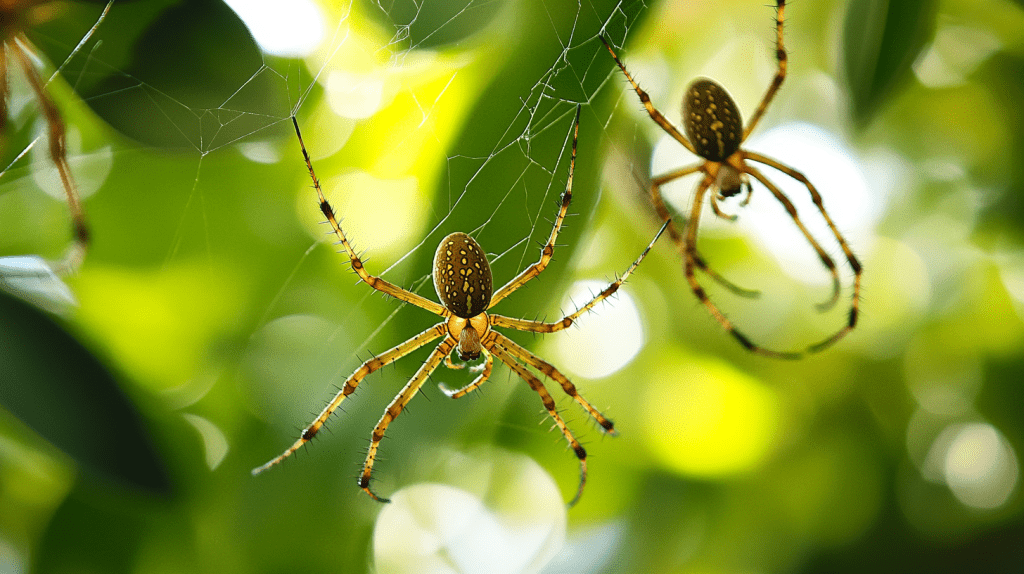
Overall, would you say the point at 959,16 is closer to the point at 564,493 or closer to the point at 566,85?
the point at 566,85

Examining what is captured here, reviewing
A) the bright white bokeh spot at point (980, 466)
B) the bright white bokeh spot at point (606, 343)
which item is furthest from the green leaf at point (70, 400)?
the bright white bokeh spot at point (980, 466)

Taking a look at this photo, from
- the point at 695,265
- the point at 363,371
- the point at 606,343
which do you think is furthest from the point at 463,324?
the point at 606,343

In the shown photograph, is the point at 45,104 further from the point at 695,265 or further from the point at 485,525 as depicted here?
the point at 485,525

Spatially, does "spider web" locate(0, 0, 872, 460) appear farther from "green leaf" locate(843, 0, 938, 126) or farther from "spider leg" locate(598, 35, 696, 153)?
"green leaf" locate(843, 0, 938, 126)

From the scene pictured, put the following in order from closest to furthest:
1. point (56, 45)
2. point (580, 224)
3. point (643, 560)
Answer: point (56, 45) < point (580, 224) < point (643, 560)

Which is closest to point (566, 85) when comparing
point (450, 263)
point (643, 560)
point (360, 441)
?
point (450, 263)

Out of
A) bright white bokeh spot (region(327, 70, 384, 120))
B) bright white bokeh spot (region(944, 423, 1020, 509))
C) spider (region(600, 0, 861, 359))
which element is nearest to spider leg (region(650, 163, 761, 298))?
spider (region(600, 0, 861, 359))
